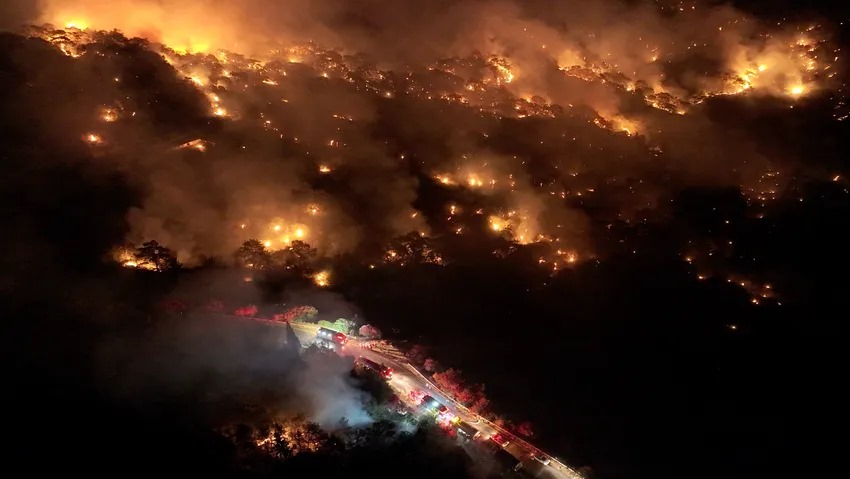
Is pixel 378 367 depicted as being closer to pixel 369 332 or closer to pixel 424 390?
pixel 369 332

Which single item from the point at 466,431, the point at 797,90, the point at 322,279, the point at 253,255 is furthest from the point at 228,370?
the point at 797,90

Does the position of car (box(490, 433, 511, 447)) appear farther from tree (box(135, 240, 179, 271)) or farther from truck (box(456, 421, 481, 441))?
tree (box(135, 240, 179, 271))

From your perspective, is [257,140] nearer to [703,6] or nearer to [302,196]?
[302,196]

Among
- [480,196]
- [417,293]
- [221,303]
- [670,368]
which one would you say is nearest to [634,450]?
[670,368]

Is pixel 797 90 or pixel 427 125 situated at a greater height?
pixel 797 90

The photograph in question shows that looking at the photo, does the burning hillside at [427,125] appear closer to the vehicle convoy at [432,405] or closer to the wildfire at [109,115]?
the wildfire at [109,115]

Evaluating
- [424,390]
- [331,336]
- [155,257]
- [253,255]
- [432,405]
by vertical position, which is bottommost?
[432,405]
